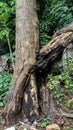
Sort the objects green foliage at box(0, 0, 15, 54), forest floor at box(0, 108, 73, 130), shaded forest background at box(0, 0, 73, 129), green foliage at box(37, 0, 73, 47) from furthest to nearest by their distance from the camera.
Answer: green foliage at box(37, 0, 73, 47), green foliage at box(0, 0, 15, 54), shaded forest background at box(0, 0, 73, 129), forest floor at box(0, 108, 73, 130)

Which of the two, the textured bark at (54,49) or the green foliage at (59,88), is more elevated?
the textured bark at (54,49)

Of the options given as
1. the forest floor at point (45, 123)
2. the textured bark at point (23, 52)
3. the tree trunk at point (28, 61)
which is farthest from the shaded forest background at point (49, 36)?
the textured bark at point (23, 52)

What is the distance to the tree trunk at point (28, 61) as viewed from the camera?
12.2 ft

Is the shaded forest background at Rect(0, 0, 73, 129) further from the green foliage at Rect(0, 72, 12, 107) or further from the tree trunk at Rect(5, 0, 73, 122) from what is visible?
the tree trunk at Rect(5, 0, 73, 122)

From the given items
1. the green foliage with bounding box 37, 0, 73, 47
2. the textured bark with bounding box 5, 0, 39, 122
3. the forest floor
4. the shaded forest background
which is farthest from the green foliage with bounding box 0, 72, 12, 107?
the green foliage with bounding box 37, 0, 73, 47

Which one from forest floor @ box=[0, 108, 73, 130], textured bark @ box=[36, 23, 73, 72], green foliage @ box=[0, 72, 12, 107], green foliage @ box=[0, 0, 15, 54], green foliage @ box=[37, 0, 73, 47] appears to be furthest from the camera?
green foliage @ box=[37, 0, 73, 47]

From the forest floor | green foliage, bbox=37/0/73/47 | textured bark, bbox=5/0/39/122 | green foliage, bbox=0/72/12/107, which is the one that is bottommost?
the forest floor

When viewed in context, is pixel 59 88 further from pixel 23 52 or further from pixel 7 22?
pixel 7 22

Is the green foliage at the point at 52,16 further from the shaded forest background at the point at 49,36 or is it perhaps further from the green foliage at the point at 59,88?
the green foliage at the point at 59,88

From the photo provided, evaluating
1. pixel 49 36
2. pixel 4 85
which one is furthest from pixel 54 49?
pixel 49 36

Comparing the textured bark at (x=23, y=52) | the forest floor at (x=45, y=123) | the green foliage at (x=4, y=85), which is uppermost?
the textured bark at (x=23, y=52)

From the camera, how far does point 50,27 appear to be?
615 cm

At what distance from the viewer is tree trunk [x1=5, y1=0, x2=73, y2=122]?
12.2ft

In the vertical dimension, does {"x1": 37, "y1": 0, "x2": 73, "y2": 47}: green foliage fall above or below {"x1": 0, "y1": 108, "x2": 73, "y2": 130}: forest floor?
above
